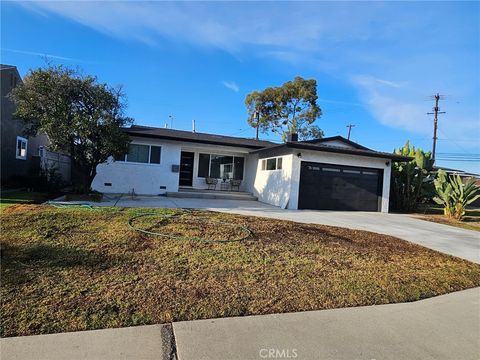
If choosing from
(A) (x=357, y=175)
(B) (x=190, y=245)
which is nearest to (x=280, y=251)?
(B) (x=190, y=245)

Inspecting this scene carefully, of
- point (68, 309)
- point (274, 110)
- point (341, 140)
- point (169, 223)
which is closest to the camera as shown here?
point (68, 309)

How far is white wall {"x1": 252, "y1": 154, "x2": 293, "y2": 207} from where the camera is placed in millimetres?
15513

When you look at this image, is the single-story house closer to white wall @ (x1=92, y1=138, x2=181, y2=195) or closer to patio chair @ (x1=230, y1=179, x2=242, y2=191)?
white wall @ (x1=92, y1=138, x2=181, y2=195)

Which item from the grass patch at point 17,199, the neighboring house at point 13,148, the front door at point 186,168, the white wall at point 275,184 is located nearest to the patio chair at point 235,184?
the white wall at point 275,184

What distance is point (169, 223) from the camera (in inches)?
304

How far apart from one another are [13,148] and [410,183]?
771 inches

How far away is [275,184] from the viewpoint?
16.5 m

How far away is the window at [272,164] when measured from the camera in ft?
54.8

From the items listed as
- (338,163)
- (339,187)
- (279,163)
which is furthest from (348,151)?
(279,163)

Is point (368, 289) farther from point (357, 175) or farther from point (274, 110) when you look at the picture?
point (274, 110)

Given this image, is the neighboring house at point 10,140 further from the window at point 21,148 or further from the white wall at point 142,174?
the white wall at point 142,174

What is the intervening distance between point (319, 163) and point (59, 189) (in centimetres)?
1124

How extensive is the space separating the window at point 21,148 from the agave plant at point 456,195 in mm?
20255

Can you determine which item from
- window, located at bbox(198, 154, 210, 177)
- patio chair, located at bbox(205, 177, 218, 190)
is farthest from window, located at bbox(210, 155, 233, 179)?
patio chair, located at bbox(205, 177, 218, 190)
